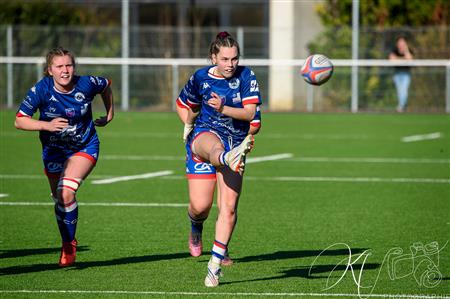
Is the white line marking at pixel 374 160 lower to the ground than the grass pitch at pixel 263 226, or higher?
higher

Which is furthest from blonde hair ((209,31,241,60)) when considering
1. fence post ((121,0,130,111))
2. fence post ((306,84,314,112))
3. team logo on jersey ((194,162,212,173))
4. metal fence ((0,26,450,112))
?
fence post ((306,84,314,112))

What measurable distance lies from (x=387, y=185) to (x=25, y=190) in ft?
16.5

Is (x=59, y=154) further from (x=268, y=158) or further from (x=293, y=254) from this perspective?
(x=268, y=158)

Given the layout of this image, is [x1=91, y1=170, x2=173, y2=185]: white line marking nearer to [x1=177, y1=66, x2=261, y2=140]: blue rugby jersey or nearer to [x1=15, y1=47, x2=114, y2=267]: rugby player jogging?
[x1=15, y1=47, x2=114, y2=267]: rugby player jogging

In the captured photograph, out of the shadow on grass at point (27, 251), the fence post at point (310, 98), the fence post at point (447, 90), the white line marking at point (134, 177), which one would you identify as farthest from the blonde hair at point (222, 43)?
the fence post at point (310, 98)

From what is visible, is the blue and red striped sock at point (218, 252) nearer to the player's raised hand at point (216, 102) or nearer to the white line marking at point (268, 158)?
the player's raised hand at point (216, 102)

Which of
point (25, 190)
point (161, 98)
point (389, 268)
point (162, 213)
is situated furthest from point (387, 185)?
point (161, 98)

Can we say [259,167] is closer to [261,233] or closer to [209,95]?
[261,233]

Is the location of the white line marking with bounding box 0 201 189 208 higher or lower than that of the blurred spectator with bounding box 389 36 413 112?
lower

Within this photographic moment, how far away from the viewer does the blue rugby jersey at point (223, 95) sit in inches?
332

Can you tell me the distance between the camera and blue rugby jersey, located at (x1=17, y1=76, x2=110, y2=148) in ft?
29.2

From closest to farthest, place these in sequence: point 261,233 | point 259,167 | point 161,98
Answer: point 261,233 < point 259,167 < point 161,98

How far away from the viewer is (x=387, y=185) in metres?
15.0

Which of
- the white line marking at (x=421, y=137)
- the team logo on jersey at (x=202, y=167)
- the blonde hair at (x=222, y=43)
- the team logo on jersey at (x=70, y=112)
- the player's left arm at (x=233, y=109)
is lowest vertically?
the white line marking at (x=421, y=137)
